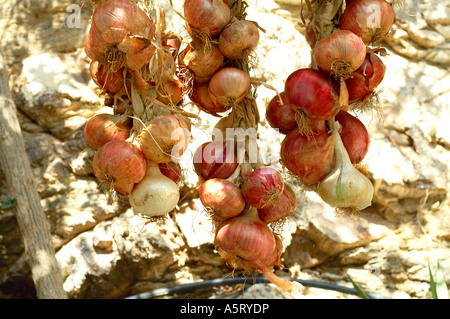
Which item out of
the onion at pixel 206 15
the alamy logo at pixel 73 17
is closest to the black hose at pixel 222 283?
the onion at pixel 206 15

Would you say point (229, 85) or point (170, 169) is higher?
point (229, 85)

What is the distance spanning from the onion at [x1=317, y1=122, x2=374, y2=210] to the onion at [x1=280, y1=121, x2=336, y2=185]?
1cm

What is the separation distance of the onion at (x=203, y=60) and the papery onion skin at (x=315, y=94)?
0.47ft

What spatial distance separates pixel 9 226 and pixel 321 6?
1603mm

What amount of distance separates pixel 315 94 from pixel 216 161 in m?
0.20

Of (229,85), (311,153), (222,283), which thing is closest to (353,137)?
(311,153)

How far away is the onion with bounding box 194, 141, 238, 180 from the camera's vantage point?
71cm

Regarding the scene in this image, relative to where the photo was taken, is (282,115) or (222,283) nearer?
(282,115)

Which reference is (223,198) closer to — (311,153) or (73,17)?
(311,153)

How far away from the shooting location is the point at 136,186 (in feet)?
2.19

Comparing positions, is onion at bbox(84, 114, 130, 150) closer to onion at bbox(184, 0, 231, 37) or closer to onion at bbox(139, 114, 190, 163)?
onion at bbox(139, 114, 190, 163)

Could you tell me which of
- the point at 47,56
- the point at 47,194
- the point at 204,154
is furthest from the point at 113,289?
the point at 204,154

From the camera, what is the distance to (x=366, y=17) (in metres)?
0.61

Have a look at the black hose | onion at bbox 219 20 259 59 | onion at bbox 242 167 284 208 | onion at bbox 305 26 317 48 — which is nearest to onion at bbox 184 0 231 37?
onion at bbox 219 20 259 59
